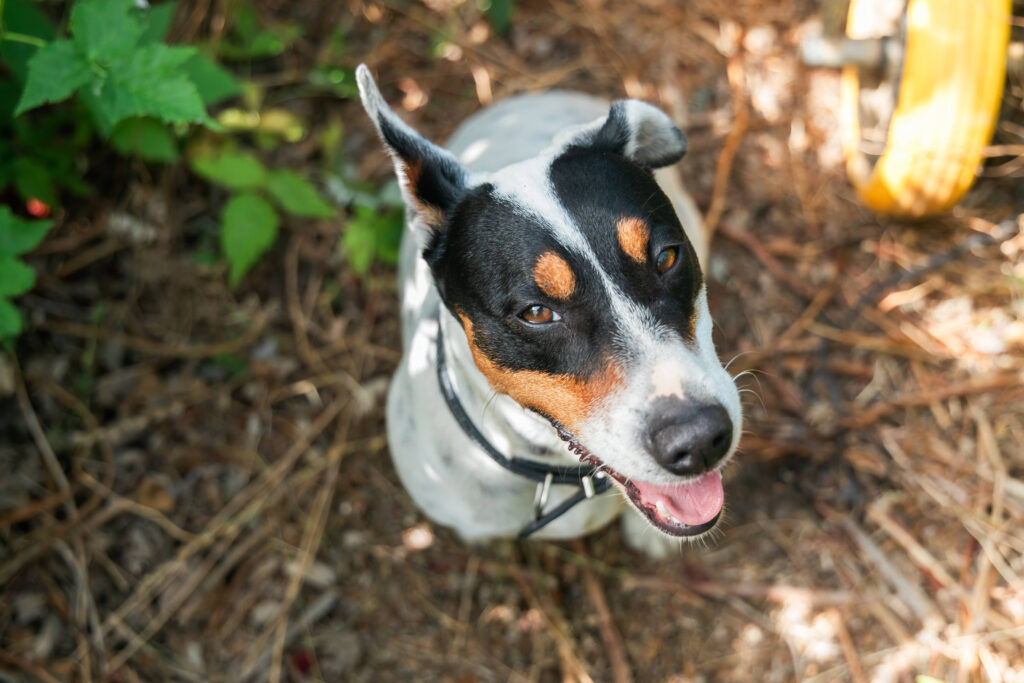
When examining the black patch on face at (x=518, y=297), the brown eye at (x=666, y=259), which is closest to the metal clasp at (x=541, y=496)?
the black patch on face at (x=518, y=297)

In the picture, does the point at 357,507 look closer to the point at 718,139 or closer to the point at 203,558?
the point at 203,558

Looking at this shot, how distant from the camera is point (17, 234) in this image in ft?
10.7

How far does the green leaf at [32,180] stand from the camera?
13.4 ft

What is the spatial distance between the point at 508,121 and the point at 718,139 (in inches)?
71.5

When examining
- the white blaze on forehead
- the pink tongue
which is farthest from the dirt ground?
the white blaze on forehead

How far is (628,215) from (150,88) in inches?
74.1

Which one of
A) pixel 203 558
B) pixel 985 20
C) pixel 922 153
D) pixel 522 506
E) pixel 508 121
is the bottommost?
pixel 203 558

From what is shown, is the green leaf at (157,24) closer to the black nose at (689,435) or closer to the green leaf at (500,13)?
the green leaf at (500,13)

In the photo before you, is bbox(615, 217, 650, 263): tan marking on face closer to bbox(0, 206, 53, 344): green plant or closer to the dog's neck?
the dog's neck

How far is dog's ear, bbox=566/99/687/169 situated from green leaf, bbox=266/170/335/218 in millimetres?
1935

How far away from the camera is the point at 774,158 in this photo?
488 cm

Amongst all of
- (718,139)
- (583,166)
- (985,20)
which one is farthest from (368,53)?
(985,20)

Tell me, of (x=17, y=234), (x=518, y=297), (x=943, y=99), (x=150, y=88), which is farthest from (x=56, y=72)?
(x=943, y=99)

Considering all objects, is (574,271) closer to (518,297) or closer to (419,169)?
(518,297)
